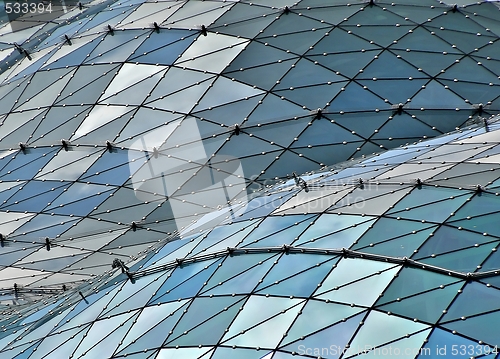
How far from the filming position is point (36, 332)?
2108cm

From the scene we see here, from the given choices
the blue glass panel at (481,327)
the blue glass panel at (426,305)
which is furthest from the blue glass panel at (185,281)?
the blue glass panel at (481,327)

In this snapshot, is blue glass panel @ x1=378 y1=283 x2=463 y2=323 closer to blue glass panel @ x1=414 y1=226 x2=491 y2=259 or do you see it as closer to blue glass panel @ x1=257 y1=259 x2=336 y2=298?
blue glass panel @ x1=414 y1=226 x2=491 y2=259

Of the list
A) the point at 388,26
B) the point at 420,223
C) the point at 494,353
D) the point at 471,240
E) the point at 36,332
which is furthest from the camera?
the point at 388,26

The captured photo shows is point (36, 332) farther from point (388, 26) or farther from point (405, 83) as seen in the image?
point (388, 26)

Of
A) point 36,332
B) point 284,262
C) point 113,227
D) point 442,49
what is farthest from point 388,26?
point 36,332

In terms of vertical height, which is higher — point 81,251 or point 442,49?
point 442,49

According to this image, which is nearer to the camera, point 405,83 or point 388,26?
point 405,83

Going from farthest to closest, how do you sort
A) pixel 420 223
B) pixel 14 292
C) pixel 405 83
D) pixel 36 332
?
pixel 405 83
pixel 14 292
pixel 36 332
pixel 420 223

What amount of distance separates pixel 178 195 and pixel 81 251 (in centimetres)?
374
